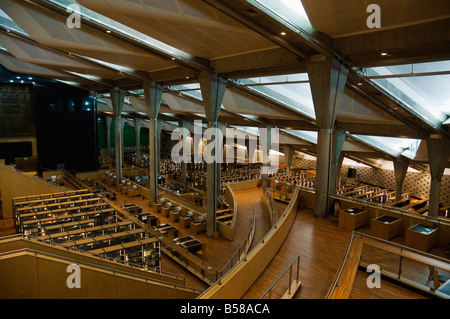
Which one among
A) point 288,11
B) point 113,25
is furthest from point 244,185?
point 288,11

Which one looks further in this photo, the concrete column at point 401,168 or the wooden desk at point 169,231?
the concrete column at point 401,168

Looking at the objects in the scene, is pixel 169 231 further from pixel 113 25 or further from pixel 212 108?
pixel 113 25

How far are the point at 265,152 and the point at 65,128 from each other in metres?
18.3

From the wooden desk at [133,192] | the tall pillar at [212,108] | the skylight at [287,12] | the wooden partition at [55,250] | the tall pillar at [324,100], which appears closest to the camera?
the skylight at [287,12]

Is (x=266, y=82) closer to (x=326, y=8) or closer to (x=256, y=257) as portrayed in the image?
(x=326, y=8)

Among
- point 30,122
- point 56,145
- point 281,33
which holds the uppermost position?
point 281,33

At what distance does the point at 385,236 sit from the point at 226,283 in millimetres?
5281

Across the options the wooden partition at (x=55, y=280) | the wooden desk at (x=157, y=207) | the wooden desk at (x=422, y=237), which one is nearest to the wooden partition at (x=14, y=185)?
the wooden desk at (x=157, y=207)

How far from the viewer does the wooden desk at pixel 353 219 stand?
8.38 m

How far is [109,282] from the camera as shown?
6.86 metres

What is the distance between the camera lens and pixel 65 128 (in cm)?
2562

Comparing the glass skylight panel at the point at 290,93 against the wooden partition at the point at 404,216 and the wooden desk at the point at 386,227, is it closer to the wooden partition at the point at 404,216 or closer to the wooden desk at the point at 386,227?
the wooden partition at the point at 404,216

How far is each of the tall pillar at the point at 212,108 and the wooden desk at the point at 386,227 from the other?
7.56 metres
